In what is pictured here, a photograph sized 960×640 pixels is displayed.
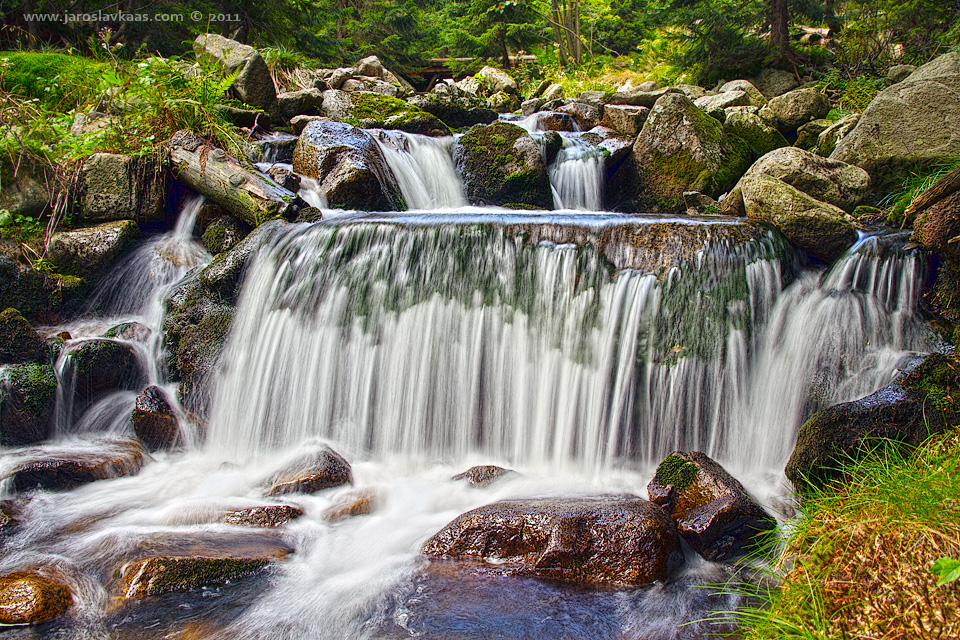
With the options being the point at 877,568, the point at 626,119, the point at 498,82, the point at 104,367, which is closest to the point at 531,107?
the point at 626,119

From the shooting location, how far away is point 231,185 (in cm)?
770

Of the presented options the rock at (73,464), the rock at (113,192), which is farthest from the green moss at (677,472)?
the rock at (113,192)

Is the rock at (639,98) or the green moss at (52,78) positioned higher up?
the rock at (639,98)

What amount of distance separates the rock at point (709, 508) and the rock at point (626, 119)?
29.0 feet

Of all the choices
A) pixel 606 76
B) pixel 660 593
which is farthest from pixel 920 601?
pixel 606 76

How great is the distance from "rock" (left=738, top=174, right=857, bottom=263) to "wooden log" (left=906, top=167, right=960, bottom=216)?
0.53 m

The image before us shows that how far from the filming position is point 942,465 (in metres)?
2.97

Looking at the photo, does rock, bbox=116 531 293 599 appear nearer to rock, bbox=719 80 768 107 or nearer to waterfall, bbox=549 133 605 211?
waterfall, bbox=549 133 605 211

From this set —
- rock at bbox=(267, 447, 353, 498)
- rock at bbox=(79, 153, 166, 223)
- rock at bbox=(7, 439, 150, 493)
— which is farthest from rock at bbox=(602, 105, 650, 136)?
rock at bbox=(7, 439, 150, 493)

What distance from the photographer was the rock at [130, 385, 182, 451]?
5816 millimetres

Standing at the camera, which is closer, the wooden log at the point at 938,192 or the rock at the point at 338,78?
the wooden log at the point at 938,192

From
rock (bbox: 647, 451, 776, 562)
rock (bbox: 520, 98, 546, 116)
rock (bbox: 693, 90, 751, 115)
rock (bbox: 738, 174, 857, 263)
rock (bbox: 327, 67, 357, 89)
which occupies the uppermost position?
rock (bbox: 327, 67, 357, 89)

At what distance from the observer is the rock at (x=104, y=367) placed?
19.9ft

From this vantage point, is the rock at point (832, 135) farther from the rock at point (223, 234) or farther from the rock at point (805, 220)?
the rock at point (223, 234)
